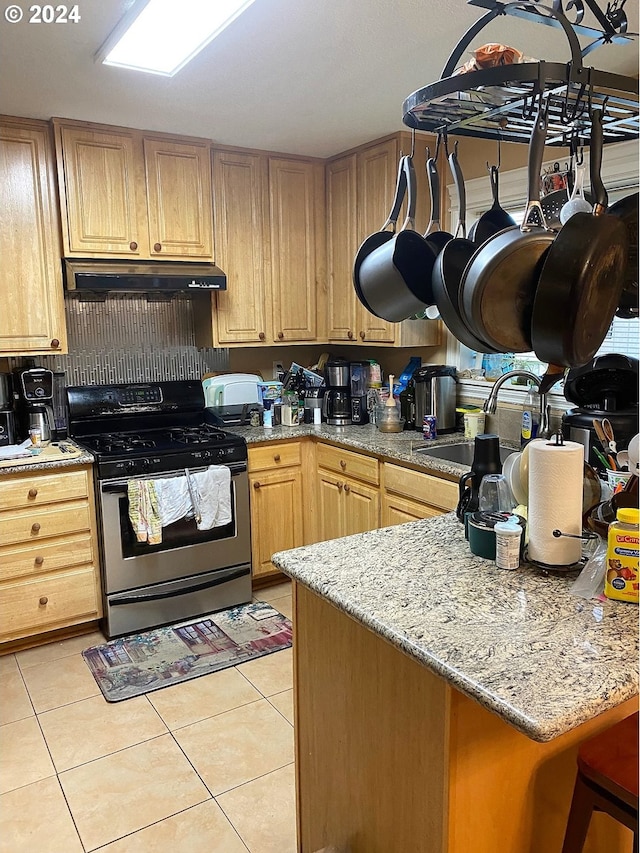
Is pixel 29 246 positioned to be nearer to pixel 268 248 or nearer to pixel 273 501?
pixel 268 248

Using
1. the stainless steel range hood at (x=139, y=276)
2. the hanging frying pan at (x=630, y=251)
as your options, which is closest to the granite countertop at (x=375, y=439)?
the stainless steel range hood at (x=139, y=276)

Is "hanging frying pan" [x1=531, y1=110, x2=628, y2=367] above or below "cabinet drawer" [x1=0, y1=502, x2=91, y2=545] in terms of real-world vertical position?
above

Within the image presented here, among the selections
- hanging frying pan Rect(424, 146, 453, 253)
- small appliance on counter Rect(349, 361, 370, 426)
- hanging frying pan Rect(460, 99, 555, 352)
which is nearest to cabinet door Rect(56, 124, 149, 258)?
small appliance on counter Rect(349, 361, 370, 426)

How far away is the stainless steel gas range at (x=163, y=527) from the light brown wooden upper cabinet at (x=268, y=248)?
0.60 meters

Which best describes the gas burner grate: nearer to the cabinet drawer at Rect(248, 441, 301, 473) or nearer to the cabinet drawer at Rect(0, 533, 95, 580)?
the cabinet drawer at Rect(248, 441, 301, 473)

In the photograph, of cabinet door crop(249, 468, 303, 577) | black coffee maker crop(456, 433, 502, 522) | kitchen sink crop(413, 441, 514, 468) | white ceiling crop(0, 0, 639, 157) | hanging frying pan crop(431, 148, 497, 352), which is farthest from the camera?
cabinet door crop(249, 468, 303, 577)

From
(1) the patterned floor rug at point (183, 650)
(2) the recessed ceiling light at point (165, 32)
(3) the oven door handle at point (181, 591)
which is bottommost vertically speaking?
(1) the patterned floor rug at point (183, 650)

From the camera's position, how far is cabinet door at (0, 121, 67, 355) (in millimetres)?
3072

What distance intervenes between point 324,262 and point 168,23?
6.57ft

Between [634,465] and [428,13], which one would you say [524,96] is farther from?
[428,13]

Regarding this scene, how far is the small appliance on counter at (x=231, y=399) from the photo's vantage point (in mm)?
3830

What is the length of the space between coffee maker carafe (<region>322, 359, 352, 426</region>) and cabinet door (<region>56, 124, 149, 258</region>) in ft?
4.14

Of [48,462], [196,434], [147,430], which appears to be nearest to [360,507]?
[196,434]

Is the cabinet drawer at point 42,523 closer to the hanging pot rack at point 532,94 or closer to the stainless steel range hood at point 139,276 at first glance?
the stainless steel range hood at point 139,276
